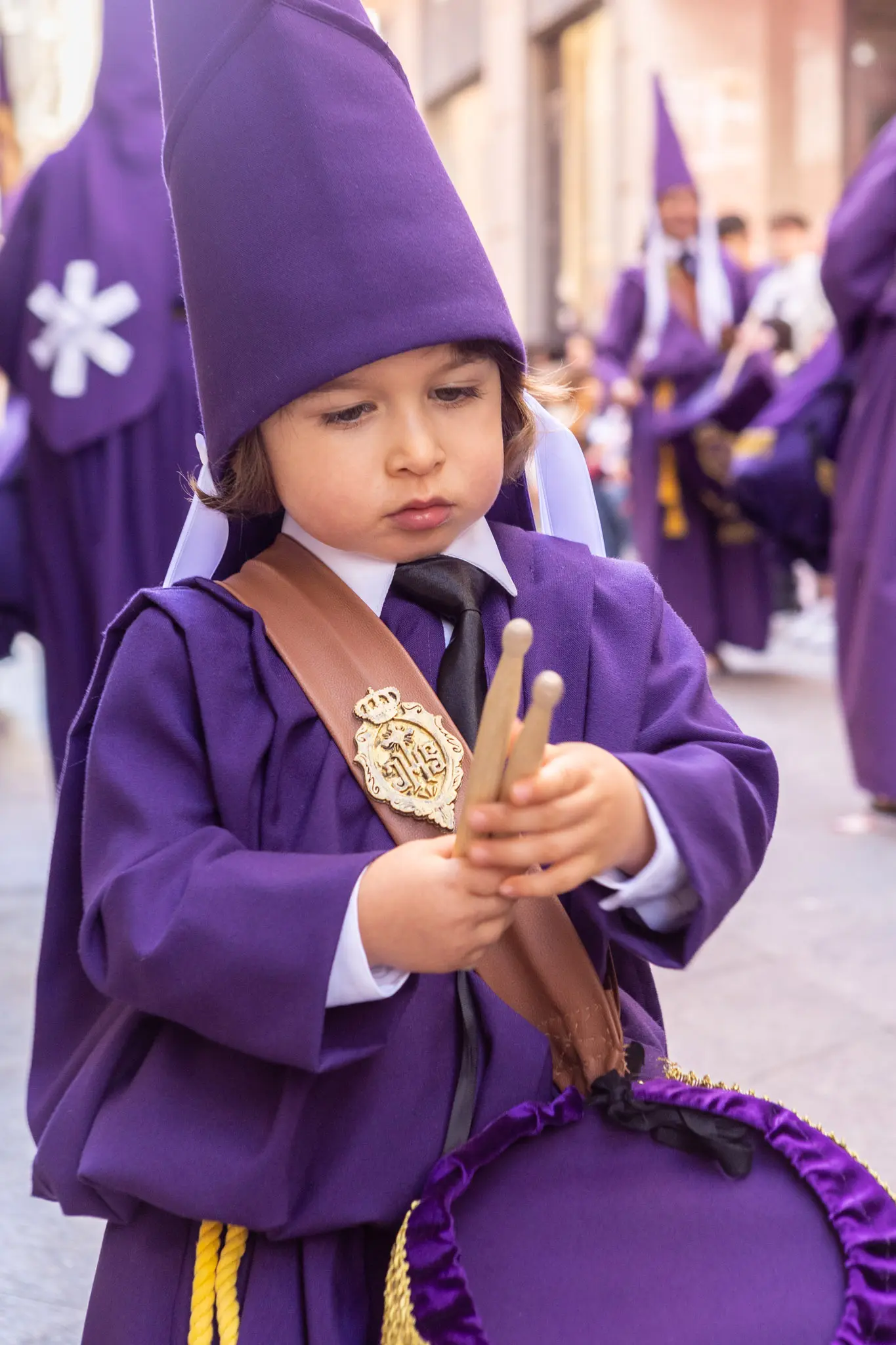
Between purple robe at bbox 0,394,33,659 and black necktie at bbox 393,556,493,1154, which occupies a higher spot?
black necktie at bbox 393,556,493,1154

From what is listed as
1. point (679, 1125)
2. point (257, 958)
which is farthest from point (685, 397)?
point (257, 958)

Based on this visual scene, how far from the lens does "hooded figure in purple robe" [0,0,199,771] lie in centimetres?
327

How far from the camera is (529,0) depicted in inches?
581

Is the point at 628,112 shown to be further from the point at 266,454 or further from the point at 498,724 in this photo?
the point at 498,724

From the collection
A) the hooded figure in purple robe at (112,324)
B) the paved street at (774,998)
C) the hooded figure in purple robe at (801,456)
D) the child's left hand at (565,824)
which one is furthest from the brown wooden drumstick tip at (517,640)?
the hooded figure in purple robe at (801,456)

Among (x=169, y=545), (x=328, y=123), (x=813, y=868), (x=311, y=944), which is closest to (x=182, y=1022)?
(x=311, y=944)

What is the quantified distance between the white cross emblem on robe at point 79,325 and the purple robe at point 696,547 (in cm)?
405

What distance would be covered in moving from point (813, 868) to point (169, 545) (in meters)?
1.72

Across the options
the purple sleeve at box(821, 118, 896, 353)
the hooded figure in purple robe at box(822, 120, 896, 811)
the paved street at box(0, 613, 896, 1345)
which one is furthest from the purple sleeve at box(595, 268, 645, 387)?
the purple sleeve at box(821, 118, 896, 353)

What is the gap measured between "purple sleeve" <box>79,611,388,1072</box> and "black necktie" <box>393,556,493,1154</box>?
22 centimetres

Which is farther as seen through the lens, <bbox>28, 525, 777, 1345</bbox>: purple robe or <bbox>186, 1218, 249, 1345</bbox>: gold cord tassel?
<bbox>186, 1218, 249, 1345</bbox>: gold cord tassel

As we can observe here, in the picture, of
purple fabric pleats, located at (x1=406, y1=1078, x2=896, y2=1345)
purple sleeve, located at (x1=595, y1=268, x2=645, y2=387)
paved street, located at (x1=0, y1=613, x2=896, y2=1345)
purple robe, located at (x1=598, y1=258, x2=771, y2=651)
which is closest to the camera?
purple fabric pleats, located at (x1=406, y1=1078, x2=896, y2=1345)

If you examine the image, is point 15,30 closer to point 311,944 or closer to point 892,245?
point 892,245

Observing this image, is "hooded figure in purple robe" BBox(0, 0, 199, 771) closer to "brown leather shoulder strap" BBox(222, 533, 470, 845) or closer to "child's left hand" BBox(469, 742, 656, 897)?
"brown leather shoulder strap" BBox(222, 533, 470, 845)
